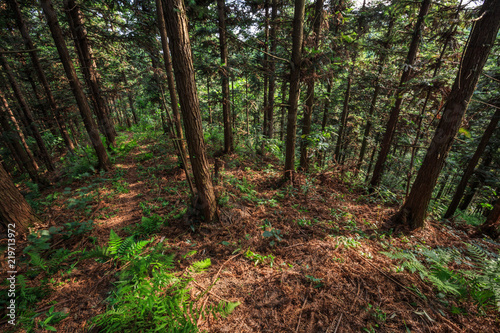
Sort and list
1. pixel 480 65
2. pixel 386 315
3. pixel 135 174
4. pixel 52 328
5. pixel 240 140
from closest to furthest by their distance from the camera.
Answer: pixel 52 328, pixel 386 315, pixel 480 65, pixel 135 174, pixel 240 140

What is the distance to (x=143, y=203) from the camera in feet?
19.4

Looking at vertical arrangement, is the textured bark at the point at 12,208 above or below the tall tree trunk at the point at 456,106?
below

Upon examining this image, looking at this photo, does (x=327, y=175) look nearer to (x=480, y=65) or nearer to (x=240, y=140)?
(x=480, y=65)

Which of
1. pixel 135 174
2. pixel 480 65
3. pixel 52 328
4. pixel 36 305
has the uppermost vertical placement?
pixel 480 65

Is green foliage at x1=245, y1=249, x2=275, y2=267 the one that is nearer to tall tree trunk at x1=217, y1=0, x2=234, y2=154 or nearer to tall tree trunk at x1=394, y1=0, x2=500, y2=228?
tall tree trunk at x1=394, y1=0, x2=500, y2=228

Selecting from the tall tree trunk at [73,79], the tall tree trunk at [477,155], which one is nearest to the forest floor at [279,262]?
the tall tree trunk at [73,79]

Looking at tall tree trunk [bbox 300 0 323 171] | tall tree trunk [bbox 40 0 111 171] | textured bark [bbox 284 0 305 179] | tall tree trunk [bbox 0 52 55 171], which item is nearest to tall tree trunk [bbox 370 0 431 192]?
tall tree trunk [bbox 300 0 323 171]

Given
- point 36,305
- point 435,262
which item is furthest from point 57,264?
point 435,262

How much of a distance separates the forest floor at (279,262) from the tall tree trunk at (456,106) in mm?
719

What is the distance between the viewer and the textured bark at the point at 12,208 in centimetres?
385

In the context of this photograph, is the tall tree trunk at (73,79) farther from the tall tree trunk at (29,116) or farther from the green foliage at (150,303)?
the green foliage at (150,303)

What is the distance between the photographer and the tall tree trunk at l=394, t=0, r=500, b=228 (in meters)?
3.56

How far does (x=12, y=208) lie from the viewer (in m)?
4.00

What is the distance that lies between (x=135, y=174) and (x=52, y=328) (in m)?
7.10
